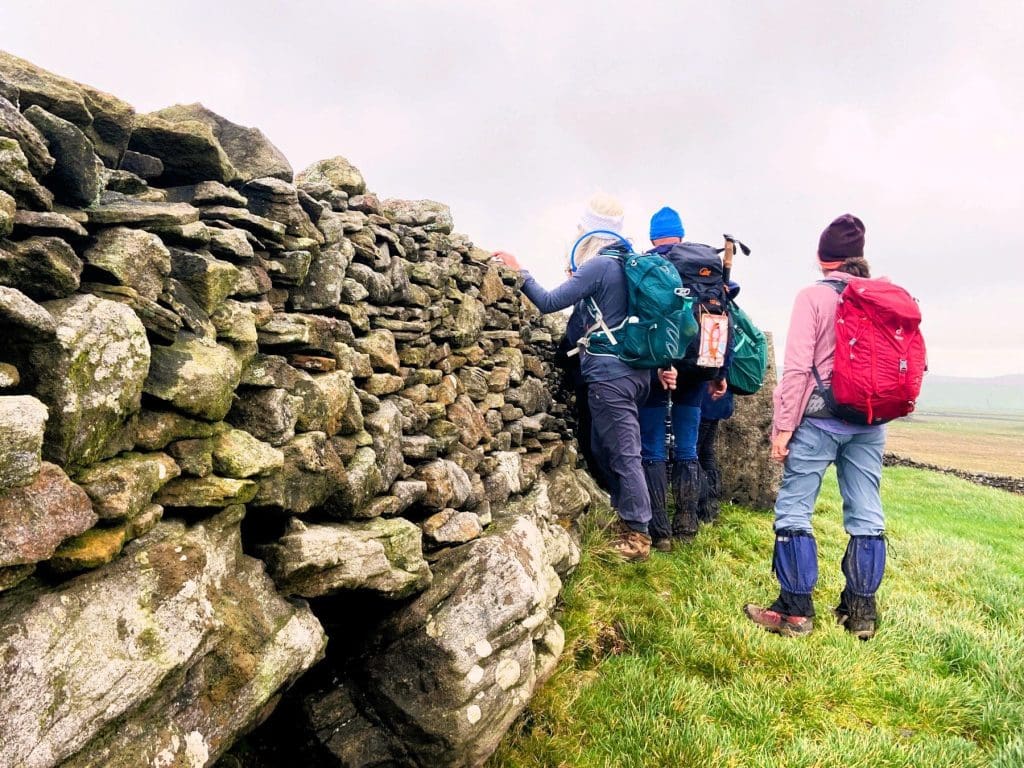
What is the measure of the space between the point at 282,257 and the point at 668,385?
540 cm

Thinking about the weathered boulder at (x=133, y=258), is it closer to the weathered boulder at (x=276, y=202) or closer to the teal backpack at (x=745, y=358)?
the weathered boulder at (x=276, y=202)

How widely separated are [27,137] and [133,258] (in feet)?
2.29

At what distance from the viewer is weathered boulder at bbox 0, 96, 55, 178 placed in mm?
3037

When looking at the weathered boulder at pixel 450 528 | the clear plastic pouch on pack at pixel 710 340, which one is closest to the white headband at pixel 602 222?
the clear plastic pouch on pack at pixel 710 340

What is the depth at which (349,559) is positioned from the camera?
4344mm

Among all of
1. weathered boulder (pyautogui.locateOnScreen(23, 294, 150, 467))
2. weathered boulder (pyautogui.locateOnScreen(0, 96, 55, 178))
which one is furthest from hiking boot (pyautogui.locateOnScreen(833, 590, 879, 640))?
weathered boulder (pyautogui.locateOnScreen(0, 96, 55, 178))

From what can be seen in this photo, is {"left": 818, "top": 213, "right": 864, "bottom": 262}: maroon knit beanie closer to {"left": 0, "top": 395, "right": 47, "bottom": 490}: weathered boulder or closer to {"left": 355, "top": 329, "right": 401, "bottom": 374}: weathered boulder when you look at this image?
{"left": 355, "top": 329, "right": 401, "bottom": 374}: weathered boulder

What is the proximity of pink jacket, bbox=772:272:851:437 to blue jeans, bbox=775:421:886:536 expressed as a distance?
26 cm

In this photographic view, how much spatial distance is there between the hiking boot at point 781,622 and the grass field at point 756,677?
146mm

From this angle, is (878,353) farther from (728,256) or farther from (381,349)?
(381,349)

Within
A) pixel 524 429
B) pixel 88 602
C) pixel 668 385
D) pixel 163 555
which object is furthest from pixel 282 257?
pixel 668 385

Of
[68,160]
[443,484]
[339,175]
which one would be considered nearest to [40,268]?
[68,160]

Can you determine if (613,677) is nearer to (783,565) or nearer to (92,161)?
(783,565)

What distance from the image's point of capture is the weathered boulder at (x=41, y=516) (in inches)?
102
